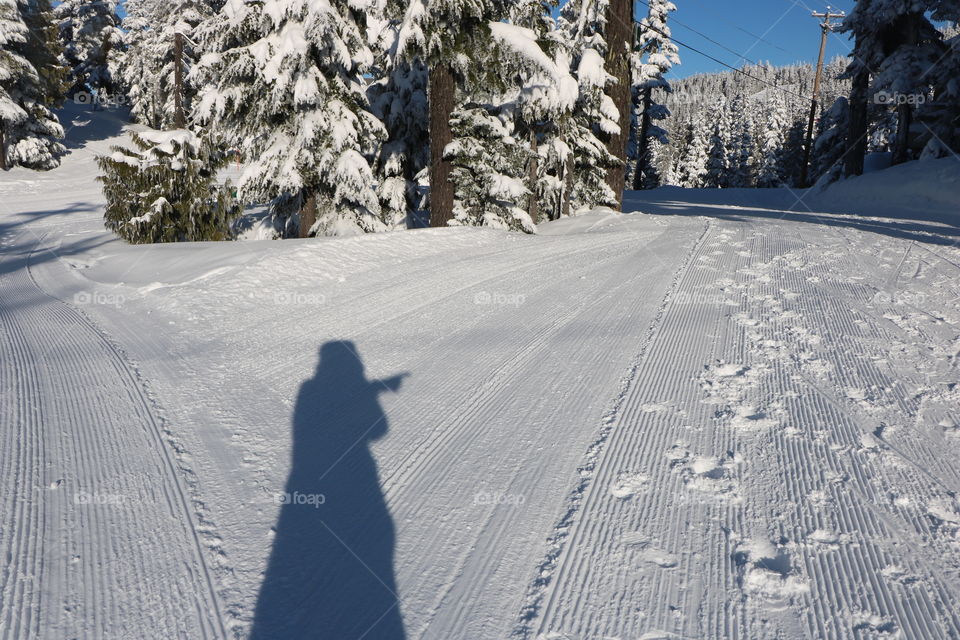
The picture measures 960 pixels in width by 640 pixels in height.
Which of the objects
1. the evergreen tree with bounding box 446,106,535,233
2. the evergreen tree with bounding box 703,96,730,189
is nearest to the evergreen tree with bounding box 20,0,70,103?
the evergreen tree with bounding box 446,106,535,233

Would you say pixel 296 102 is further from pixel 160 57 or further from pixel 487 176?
pixel 160 57

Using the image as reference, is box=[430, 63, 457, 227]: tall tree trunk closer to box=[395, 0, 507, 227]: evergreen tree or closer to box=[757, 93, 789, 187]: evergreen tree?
box=[395, 0, 507, 227]: evergreen tree

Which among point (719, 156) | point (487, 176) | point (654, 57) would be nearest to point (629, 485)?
point (487, 176)

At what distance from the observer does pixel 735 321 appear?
5648mm

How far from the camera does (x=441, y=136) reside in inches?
461

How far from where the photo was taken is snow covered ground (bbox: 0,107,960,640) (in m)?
2.38

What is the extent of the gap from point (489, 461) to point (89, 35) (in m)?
61.2

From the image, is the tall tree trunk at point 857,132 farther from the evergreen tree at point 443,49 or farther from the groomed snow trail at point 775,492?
the groomed snow trail at point 775,492

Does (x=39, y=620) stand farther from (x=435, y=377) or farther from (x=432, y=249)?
(x=432, y=249)

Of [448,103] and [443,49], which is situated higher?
[443,49]

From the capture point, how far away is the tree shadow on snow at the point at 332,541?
7.60 feet

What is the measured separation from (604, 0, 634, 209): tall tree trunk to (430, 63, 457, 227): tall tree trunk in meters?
6.04

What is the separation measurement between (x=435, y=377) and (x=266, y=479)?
1695 millimetres

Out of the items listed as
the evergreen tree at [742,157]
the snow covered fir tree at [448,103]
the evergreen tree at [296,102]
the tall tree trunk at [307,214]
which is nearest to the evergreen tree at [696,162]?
the evergreen tree at [742,157]
